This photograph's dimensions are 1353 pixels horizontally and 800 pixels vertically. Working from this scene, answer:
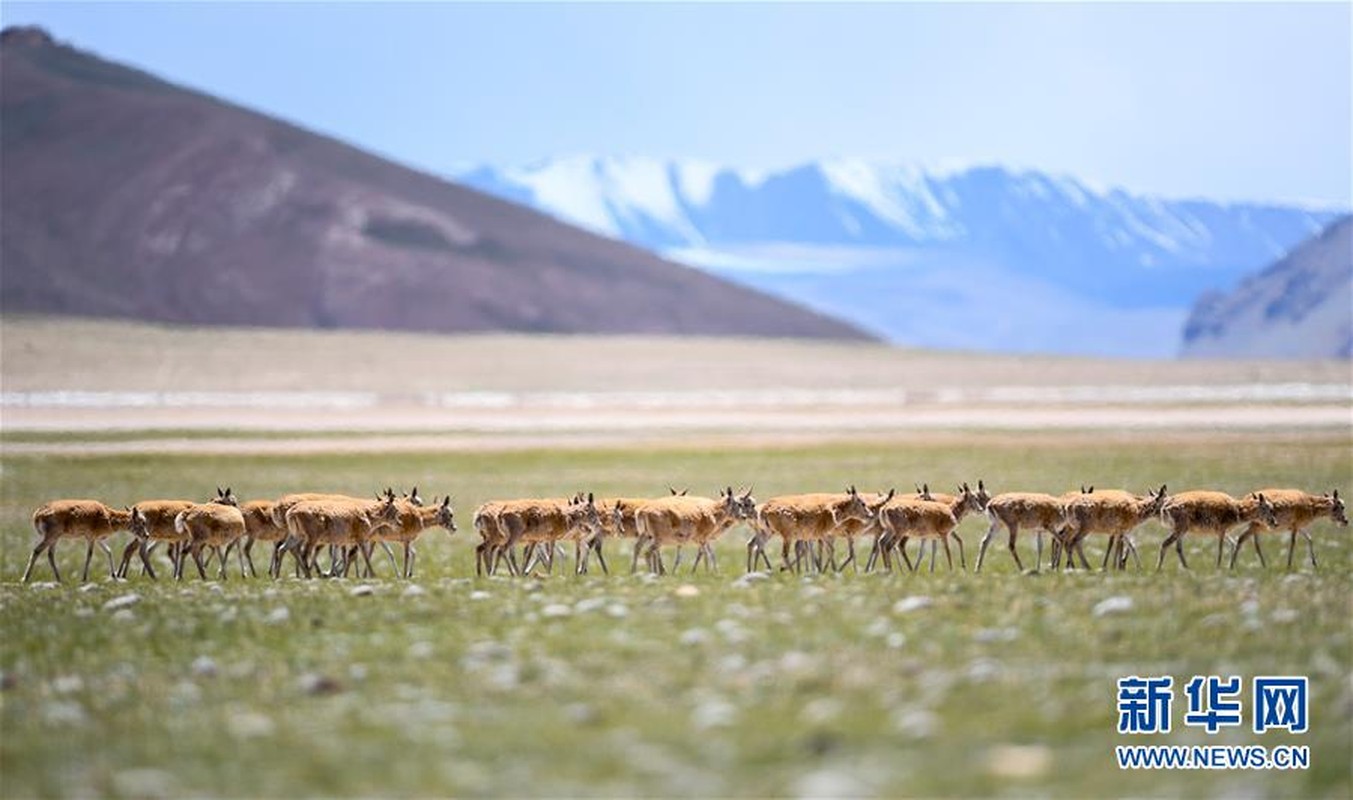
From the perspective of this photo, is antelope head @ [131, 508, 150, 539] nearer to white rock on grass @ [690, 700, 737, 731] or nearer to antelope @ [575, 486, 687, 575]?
antelope @ [575, 486, 687, 575]

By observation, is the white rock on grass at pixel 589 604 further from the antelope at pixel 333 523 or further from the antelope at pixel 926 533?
the antelope at pixel 333 523

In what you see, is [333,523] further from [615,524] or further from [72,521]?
[615,524]

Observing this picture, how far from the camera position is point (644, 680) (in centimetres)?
1079

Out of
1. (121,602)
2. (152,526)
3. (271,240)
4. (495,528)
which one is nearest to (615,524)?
(495,528)

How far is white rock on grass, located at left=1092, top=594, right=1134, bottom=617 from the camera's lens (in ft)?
43.1

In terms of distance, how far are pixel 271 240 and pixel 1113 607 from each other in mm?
159796

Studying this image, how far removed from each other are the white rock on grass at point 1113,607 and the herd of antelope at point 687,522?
12.9 ft

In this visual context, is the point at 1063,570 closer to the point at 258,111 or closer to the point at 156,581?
the point at 156,581

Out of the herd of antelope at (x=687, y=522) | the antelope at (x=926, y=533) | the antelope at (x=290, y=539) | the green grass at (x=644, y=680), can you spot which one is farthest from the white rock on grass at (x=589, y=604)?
the antelope at (x=290, y=539)

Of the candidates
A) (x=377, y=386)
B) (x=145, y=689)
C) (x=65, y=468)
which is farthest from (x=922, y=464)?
(x=377, y=386)

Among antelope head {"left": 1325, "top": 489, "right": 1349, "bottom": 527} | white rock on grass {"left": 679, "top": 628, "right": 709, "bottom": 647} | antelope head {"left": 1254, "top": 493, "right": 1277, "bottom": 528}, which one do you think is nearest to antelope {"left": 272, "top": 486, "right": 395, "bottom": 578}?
white rock on grass {"left": 679, "top": 628, "right": 709, "bottom": 647}

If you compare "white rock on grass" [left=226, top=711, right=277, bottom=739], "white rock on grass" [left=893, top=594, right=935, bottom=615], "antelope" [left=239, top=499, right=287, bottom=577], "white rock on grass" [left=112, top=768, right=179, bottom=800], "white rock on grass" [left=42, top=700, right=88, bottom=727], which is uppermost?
"antelope" [left=239, top=499, right=287, bottom=577]

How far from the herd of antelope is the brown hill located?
13460 centimetres

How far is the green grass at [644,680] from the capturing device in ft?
28.9
